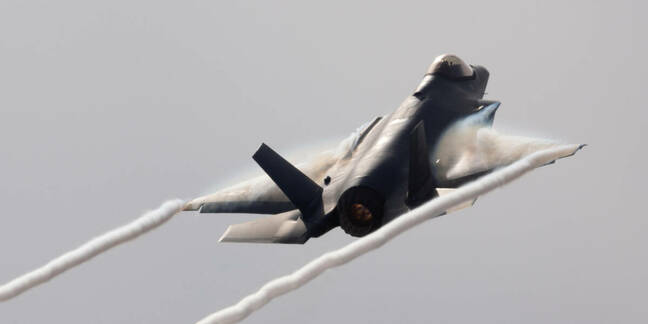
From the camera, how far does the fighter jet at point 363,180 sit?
44.3m

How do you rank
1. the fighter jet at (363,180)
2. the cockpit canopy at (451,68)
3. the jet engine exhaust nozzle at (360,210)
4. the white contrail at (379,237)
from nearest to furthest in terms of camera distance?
the white contrail at (379,237), the jet engine exhaust nozzle at (360,210), the fighter jet at (363,180), the cockpit canopy at (451,68)

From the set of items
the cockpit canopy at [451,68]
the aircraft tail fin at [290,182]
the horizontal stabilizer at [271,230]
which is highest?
the cockpit canopy at [451,68]

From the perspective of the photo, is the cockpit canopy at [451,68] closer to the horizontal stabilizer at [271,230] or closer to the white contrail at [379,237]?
the white contrail at [379,237]

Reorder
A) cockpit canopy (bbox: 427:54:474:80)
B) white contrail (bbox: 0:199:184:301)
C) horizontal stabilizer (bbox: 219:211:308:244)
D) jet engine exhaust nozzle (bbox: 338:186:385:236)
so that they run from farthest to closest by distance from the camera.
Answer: cockpit canopy (bbox: 427:54:474:80) → horizontal stabilizer (bbox: 219:211:308:244) → jet engine exhaust nozzle (bbox: 338:186:385:236) → white contrail (bbox: 0:199:184:301)

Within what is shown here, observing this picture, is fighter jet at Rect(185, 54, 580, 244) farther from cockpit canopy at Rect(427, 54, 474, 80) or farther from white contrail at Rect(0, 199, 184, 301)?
white contrail at Rect(0, 199, 184, 301)

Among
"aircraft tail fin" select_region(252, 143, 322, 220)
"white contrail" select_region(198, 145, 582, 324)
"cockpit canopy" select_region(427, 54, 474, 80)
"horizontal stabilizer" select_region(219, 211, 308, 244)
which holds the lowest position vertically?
"white contrail" select_region(198, 145, 582, 324)

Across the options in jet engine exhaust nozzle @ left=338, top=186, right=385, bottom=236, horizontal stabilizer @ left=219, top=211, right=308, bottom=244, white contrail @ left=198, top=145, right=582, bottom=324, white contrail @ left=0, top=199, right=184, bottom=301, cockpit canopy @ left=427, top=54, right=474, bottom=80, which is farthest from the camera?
cockpit canopy @ left=427, top=54, right=474, bottom=80

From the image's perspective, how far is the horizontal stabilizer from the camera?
45.3 meters

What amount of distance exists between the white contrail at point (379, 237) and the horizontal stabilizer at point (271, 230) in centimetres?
641

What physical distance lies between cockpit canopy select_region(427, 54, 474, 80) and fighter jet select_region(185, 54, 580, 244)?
1.72m

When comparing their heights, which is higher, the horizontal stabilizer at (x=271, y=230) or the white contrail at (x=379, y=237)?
the horizontal stabilizer at (x=271, y=230)

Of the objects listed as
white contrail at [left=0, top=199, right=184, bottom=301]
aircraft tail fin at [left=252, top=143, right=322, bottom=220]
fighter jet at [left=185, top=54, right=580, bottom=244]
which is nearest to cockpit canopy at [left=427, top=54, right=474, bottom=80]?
fighter jet at [left=185, top=54, right=580, bottom=244]

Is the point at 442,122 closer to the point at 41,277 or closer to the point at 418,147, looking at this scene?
the point at 418,147

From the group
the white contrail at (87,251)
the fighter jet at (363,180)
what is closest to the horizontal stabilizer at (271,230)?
the fighter jet at (363,180)
